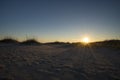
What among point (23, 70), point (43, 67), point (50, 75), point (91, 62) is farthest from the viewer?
point (91, 62)

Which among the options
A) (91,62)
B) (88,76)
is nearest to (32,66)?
(88,76)

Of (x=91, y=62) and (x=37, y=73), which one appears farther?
(x=91, y=62)

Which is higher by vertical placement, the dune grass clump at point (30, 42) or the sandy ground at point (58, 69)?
the dune grass clump at point (30, 42)

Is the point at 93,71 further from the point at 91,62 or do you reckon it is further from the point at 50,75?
the point at 50,75

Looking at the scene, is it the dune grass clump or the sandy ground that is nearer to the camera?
the sandy ground

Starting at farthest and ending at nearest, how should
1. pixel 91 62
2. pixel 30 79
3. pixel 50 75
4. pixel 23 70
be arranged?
pixel 91 62
pixel 23 70
pixel 50 75
pixel 30 79

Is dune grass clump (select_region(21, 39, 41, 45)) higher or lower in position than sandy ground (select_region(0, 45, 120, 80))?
higher

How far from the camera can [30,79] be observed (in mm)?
2789

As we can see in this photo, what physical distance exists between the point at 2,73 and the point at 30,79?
58cm

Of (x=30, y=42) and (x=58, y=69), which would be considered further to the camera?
(x=30, y=42)

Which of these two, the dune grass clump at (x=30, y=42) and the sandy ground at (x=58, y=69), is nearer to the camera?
the sandy ground at (x=58, y=69)

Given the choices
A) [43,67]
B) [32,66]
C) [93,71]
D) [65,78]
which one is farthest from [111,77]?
[32,66]

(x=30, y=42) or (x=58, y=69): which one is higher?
(x=30, y=42)

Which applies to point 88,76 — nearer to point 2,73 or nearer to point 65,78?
point 65,78
